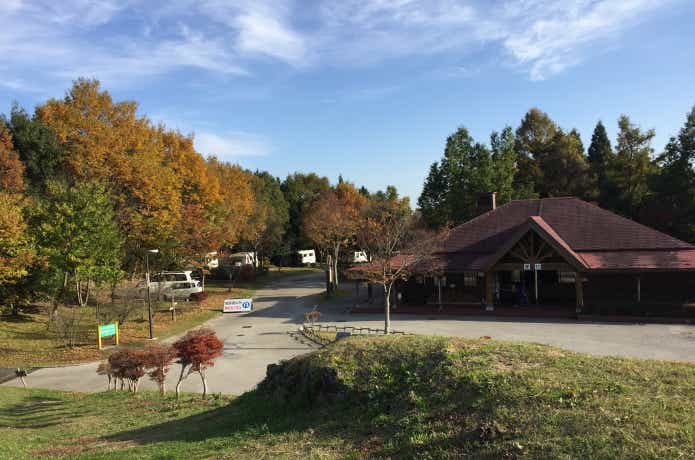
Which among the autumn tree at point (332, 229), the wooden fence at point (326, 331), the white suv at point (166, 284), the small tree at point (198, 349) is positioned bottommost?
the wooden fence at point (326, 331)

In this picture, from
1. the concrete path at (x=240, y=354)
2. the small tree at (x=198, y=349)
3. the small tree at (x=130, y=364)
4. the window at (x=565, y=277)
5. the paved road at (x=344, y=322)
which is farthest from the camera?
the window at (x=565, y=277)

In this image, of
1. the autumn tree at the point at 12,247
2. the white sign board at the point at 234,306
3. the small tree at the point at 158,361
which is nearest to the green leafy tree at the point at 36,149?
the autumn tree at the point at 12,247

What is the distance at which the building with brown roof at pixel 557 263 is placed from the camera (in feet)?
82.0

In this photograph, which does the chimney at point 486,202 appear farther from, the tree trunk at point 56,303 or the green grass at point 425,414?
the tree trunk at point 56,303

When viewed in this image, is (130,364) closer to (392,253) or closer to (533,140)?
(392,253)

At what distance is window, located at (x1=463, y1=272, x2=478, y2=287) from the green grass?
742 inches

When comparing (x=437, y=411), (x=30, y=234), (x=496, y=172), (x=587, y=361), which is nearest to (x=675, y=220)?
(x=496, y=172)

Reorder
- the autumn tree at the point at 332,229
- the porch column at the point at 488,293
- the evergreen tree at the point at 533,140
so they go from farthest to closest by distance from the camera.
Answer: the evergreen tree at the point at 533,140
the autumn tree at the point at 332,229
the porch column at the point at 488,293

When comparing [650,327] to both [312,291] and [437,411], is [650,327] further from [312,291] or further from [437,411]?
[312,291]

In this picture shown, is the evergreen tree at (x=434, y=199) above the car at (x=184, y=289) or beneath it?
above

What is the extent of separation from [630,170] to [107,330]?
39.3m

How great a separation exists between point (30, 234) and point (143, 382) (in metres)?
11.4

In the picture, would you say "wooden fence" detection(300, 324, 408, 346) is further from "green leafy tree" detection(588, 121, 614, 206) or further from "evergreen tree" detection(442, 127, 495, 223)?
"green leafy tree" detection(588, 121, 614, 206)

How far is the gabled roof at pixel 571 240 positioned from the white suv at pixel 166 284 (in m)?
17.8
